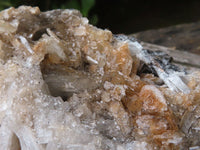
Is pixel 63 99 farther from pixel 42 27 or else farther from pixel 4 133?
pixel 42 27

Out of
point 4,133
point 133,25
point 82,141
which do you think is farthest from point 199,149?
point 133,25

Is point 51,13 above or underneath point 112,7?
above

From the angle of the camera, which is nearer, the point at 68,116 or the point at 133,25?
the point at 68,116

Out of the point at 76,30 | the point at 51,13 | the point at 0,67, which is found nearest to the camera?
the point at 0,67

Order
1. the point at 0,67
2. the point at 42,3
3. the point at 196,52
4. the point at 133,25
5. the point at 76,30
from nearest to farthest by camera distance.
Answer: the point at 0,67 < the point at 76,30 < the point at 196,52 < the point at 42,3 < the point at 133,25

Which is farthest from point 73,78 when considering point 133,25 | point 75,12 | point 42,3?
point 133,25

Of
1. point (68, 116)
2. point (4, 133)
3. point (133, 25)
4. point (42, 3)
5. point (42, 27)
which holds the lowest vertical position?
point (133, 25)
